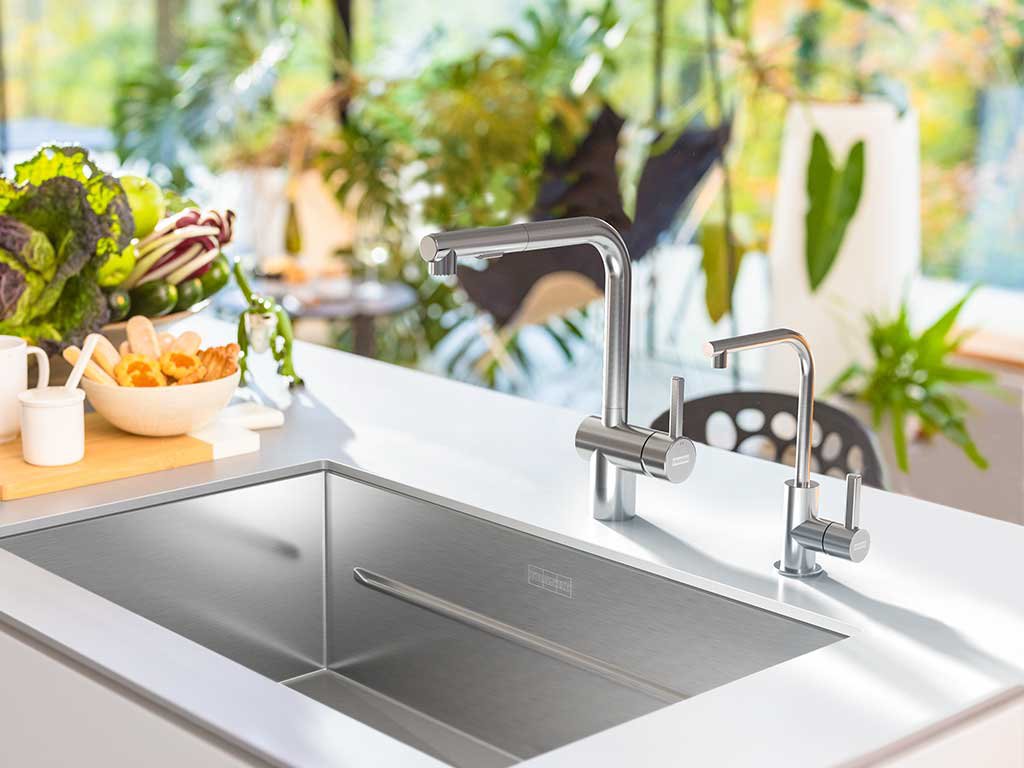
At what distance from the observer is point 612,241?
1217 millimetres

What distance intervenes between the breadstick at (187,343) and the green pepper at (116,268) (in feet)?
0.42

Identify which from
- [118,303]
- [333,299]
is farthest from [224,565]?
[333,299]

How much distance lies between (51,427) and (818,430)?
0.97 metres

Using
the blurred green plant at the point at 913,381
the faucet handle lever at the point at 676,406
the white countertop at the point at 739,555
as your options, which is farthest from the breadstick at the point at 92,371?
the blurred green plant at the point at 913,381

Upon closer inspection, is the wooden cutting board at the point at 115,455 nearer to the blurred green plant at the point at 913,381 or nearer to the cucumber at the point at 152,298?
the cucumber at the point at 152,298

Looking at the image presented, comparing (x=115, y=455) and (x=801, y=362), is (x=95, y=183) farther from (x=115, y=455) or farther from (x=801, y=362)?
(x=801, y=362)

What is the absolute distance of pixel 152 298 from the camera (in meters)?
1.67

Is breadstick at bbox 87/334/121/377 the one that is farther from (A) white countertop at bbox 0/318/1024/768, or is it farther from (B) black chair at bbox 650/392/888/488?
(B) black chair at bbox 650/392/888/488

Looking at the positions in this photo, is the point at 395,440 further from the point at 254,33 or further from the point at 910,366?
the point at 254,33

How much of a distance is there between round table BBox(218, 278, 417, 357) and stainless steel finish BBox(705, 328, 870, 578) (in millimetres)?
2718

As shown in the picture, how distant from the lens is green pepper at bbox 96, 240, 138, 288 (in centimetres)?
159

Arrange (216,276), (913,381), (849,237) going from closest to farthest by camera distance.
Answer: (216,276), (913,381), (849,237)

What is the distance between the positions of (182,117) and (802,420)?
3.93 meters

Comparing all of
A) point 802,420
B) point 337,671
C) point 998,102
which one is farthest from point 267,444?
point 998,102
